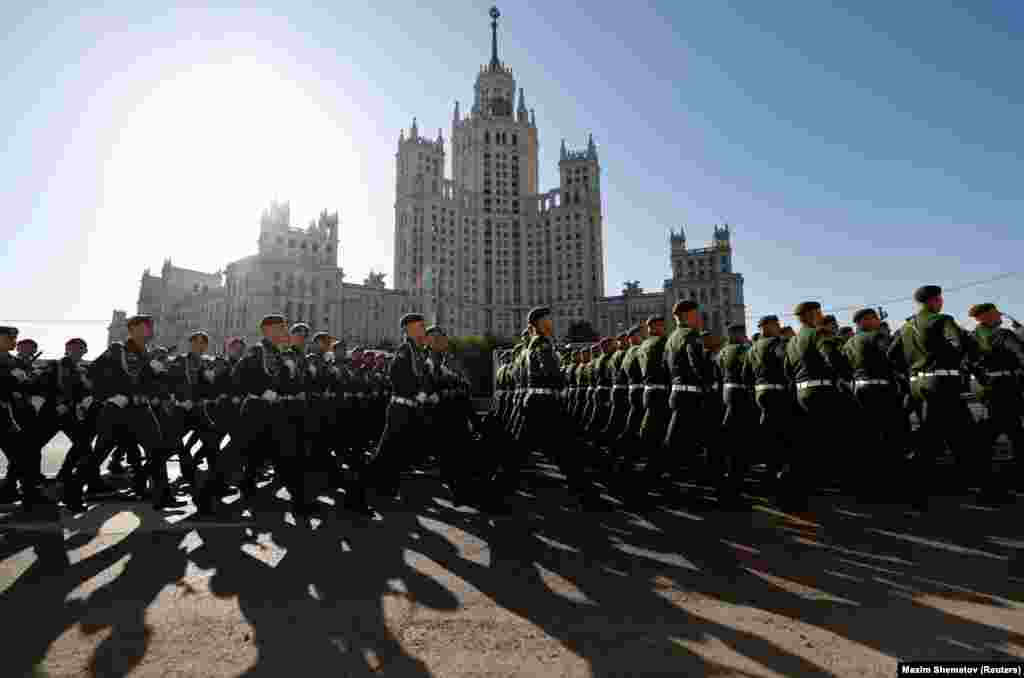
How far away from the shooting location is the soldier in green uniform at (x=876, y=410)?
7.08 m

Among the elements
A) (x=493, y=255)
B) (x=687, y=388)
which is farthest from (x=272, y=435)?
(x=493, y=255)

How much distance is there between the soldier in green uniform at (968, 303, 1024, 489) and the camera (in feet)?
22.7

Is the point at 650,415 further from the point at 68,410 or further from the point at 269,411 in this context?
the point at 68,410

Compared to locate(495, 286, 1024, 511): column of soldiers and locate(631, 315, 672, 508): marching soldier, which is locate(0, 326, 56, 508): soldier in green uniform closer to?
locate(495, 286, 1024, 511): column of soldiers

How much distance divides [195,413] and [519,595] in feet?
24.6

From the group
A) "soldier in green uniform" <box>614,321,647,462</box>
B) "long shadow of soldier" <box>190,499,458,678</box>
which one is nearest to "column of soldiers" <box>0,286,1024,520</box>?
"soldier in green uniform" <box>614,321,647,462</box>

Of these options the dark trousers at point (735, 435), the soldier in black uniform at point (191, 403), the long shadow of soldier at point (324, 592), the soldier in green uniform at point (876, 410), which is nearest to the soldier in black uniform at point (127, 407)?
the soldier in black uniform at point (191, 403)

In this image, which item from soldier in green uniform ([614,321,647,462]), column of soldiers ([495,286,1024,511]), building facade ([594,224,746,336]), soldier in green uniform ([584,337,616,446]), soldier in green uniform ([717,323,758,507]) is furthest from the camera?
building facade ([594,224,746,336])

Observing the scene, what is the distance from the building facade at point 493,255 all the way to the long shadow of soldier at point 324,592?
9801cm

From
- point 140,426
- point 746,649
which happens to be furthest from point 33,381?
point 746,649

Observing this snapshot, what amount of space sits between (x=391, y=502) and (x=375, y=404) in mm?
5569

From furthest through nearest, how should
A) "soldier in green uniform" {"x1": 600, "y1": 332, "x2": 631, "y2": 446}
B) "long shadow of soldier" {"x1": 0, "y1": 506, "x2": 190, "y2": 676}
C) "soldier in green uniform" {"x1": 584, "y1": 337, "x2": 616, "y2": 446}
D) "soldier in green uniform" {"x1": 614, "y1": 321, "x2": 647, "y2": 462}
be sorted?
"soldier in green uniform" {"x1": 584, "y1": 337, "x2": 616, "y2": 446}
"soldier in green uniform" {"x1": 600, "y1": 332, "x2": 631, "y2": 446}
"soldier in green uniform" {"x1": 614, "y1": 321, "x2": 647, "y2": 462}
"long shadow of soldier" {"x1": 0, "y1": 506, "x2": 190, "y2": 676}

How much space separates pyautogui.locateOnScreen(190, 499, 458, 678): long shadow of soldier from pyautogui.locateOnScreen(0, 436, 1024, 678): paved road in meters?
0.02

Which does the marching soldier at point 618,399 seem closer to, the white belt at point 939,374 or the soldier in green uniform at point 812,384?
the soldier in green uniform at point 812,384
